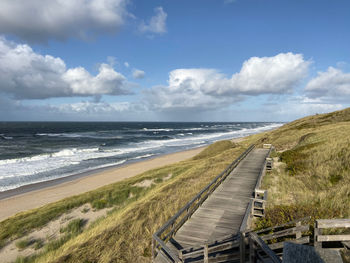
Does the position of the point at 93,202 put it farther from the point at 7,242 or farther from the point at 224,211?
the point at 224,211

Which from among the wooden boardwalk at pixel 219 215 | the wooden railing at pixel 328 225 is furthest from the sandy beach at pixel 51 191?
the wooden railing at pixel 328 225

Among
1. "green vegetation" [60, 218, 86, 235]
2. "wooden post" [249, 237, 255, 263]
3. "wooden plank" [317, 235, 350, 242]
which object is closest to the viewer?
"wooden plank" [317, 235, 350, 242]

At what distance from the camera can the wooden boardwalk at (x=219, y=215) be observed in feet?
26.6

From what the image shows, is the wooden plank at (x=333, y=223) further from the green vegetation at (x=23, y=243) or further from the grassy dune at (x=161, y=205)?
the green vegetation at (x=23, y=243)

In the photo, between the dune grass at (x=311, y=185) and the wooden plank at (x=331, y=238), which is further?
the dune grass at (x=311, y=185)

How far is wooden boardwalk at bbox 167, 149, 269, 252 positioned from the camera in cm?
809

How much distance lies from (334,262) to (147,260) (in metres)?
7.24

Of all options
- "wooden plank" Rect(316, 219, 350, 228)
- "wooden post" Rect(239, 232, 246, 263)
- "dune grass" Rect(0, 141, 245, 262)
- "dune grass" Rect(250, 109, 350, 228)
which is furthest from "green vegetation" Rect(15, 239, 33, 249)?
"wooden plank" Rect(316, 219, 350, 228)

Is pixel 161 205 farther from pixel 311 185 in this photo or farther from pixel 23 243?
pixel 311 185

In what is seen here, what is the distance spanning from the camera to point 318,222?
5414 mm

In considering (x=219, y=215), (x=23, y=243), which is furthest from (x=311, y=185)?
(x=23, y=243)

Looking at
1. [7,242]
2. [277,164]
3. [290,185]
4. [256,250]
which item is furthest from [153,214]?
[277,164]

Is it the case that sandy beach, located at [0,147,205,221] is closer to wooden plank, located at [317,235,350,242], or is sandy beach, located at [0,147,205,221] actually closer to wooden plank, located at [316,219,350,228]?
wooden plank, located at [317,235,350,242]

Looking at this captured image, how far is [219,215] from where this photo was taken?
9828 mm
